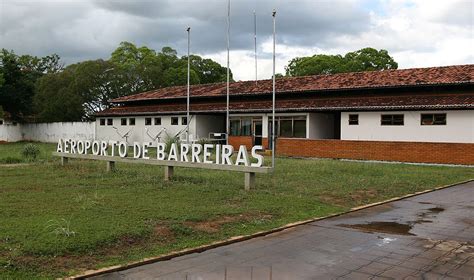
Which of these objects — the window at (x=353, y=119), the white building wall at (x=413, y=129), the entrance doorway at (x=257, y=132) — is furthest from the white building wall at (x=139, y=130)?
the white building wall at (x=413, y=129)

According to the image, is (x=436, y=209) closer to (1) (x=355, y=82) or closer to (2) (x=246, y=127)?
(1) (x=355, y=82)

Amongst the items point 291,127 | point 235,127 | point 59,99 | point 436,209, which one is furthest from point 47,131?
point 436,209

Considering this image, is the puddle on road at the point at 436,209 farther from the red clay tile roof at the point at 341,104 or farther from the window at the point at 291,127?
the window at the point at 291,127

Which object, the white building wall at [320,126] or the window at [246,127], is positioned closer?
the white building wall at [320,126]

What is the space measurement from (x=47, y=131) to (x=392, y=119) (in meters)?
37.1

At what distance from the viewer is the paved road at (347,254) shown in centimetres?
560

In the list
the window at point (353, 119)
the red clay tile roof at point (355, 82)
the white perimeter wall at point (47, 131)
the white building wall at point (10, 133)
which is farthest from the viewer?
the white building wall at point (10, 133)

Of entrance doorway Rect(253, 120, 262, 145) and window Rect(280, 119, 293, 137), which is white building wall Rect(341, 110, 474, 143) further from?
entrance doorway Rect(253, 120, 262, 145)

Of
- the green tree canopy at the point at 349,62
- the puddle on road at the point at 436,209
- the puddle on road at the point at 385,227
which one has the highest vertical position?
the green tree canopy at the point at 349,62

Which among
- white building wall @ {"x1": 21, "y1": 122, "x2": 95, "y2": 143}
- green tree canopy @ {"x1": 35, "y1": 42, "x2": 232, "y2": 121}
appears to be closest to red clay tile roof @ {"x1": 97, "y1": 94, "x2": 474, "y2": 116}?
white building wall @ {"x1": 21, "y1": 122, "x2": 95, "y2": 143}

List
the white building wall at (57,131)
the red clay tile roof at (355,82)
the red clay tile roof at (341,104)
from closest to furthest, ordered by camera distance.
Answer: the red clay tile roof at (341,104), the red clay tile roof at (355,82), the white building wall at (57,131)

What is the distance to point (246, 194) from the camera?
11516 mm

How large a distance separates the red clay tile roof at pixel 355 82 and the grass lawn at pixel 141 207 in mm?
10621

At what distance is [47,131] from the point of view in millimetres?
50188
